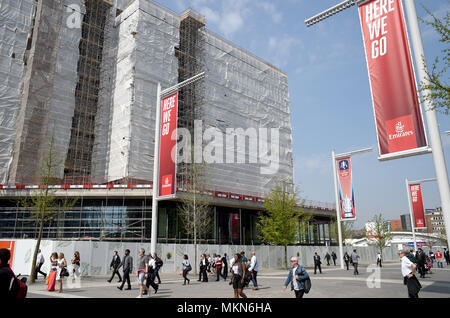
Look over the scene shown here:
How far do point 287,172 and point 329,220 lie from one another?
9.86m

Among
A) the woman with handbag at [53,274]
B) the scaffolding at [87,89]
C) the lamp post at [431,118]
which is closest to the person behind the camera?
the lamp post at [431,118]

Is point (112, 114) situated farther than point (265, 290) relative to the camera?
Yes

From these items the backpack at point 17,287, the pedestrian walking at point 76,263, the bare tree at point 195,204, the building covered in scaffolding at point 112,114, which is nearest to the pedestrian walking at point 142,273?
the pedestrian walking at point 76,263

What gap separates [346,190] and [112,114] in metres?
25.1

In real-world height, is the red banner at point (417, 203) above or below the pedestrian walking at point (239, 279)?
above

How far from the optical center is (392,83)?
993cm

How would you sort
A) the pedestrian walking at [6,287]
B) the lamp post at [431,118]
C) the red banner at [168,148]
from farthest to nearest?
the red banner at [168,148]
the lamp post at [431,118]
the pedestrian walking at [6,287]

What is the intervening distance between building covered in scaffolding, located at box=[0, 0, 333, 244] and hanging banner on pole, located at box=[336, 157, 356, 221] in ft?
39.4

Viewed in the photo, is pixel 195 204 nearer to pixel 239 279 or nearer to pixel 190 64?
pixel 239 279

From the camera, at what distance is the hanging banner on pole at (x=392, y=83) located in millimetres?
9477

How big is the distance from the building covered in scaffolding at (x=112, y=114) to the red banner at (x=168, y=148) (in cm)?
1353

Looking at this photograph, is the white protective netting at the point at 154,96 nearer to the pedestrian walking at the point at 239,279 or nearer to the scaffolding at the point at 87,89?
the scaffolding at the point at 87,89

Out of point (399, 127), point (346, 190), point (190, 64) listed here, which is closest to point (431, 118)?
point (399, 127)
